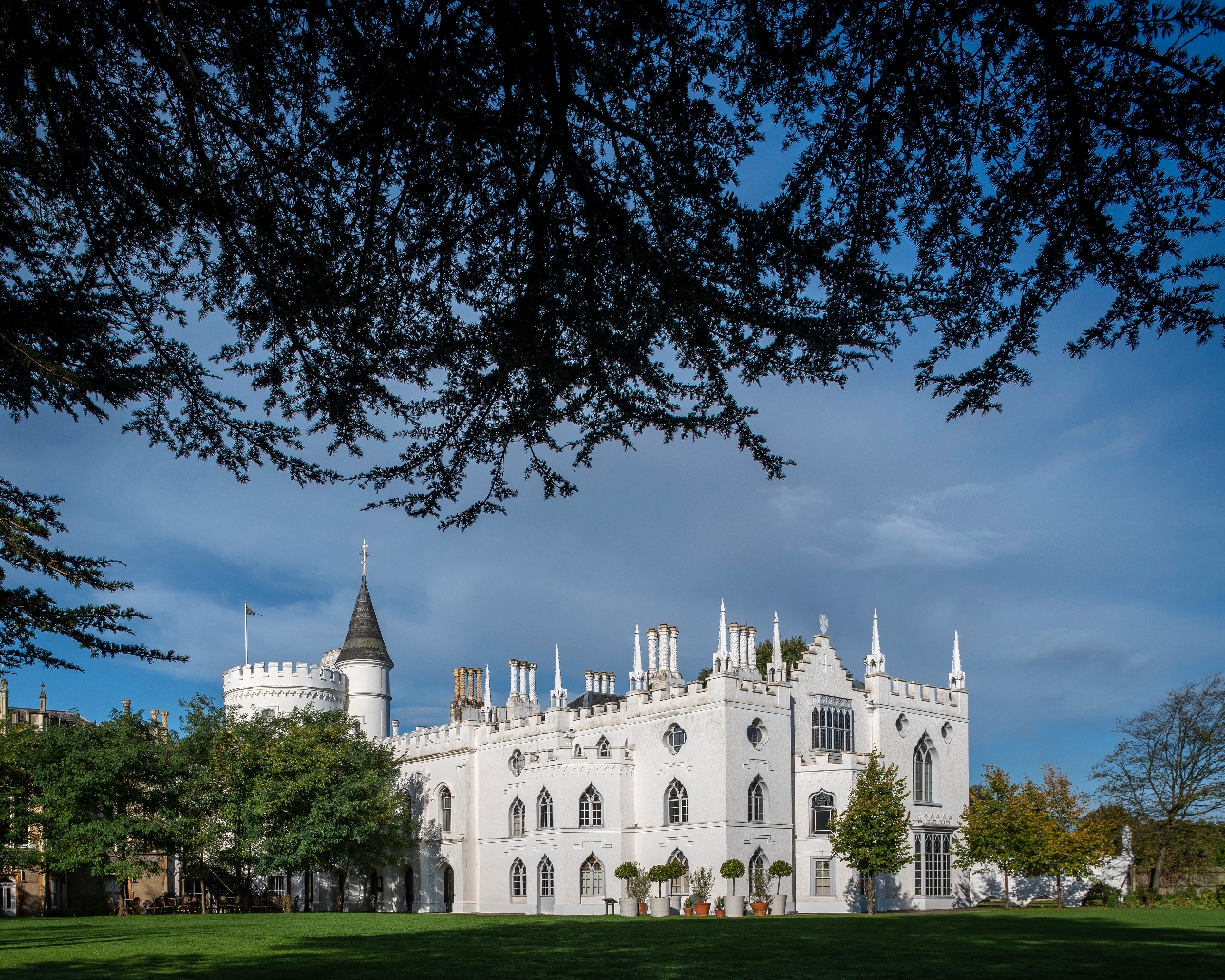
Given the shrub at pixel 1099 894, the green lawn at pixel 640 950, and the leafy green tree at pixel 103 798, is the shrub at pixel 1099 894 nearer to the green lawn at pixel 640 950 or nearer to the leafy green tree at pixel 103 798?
the green lawn at pixel 640 950

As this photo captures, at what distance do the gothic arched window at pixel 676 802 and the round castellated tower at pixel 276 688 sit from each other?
20071mm

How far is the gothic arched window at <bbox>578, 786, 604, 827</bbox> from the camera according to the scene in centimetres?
4150

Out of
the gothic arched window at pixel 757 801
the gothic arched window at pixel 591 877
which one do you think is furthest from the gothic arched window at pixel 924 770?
the gothic arched window at pixel 591 877

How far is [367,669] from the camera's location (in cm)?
5894

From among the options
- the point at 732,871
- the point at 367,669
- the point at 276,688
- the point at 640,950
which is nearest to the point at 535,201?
the point at 640,950

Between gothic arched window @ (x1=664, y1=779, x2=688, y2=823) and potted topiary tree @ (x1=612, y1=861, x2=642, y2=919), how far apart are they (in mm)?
2190

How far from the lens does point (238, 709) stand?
5256cm

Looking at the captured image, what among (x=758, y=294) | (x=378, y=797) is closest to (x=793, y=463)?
(x=758, y=294)

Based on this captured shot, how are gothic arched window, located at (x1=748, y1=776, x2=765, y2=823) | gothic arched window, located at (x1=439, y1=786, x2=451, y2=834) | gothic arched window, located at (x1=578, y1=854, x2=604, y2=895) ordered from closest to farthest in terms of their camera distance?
gothic arched window, located at (x1=748, y1=776, x2=765, y2=823), gothic arched window, located at (x1=578, y1=854, x2=604, y2=895), gothic arched window, located at (x1=439, y1=786, x2=451, y2=834)

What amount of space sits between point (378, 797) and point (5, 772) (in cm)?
1386

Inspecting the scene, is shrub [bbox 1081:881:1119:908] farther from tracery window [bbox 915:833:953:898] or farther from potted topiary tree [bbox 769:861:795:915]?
potted topiary tree [bbox 769:861:795:915]

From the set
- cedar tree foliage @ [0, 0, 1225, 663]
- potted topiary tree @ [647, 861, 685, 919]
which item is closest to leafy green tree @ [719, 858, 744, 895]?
potted topiary tree @ [647, 861, 685, 919]

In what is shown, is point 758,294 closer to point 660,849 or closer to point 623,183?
point 623,183

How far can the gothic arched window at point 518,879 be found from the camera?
45062 millimetres
